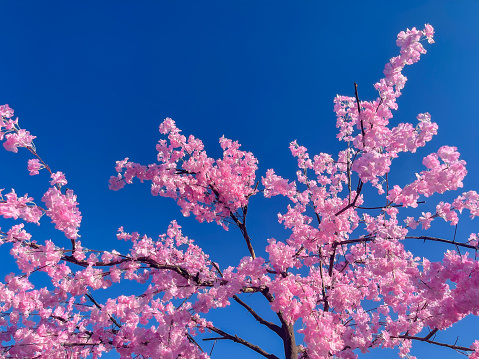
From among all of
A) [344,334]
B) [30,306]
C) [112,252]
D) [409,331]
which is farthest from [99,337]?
[409,331]

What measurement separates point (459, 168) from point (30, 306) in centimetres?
884

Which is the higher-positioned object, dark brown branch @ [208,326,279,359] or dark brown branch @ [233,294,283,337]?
dark brown branch @ [233,294,283,337]

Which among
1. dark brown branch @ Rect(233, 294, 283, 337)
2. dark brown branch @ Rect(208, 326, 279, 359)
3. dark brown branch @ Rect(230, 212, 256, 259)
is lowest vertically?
dark brown branch @ Rect(208, 326, 279, 359)

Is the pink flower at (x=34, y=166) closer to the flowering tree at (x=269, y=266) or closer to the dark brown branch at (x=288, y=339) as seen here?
the flowering tree at (x=269, y=266)

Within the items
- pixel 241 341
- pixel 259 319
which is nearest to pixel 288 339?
pixel 259 319

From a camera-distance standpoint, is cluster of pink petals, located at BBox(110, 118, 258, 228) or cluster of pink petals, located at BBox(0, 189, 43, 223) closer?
cluster of pink petals, located at BBox(0, 189, 43, 223)

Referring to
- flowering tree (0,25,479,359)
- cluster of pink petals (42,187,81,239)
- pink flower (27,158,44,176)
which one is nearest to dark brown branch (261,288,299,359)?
flowering tree (0,25,479,359)

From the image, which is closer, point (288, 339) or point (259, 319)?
point (288, 339)

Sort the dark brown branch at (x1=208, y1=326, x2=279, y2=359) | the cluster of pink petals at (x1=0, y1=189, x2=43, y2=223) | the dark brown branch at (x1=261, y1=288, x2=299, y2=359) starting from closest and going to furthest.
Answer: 1. the cluster of pink petals at (x1=0, y1=189, x2=43, y2=223)
2. the dark brown branch at (x1=261, y1=288, x2=299, y2=359)
3. the dark brown branch at (x1=208, y1=326, x2=279, y2=359)

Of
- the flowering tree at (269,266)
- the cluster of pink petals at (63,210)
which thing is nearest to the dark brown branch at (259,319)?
the flowering tree at (269,266)

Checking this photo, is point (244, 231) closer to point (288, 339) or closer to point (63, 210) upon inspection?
point (288, 339)

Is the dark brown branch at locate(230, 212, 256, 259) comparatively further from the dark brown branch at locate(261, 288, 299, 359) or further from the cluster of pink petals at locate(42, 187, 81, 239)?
the cluster of pink petals at locate(42, 187, 81, 239)

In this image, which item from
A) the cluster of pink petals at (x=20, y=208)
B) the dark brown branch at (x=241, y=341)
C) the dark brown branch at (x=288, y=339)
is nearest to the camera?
the cluster of pink petals at (x=20, y=208)

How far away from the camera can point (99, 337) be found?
271 inches
